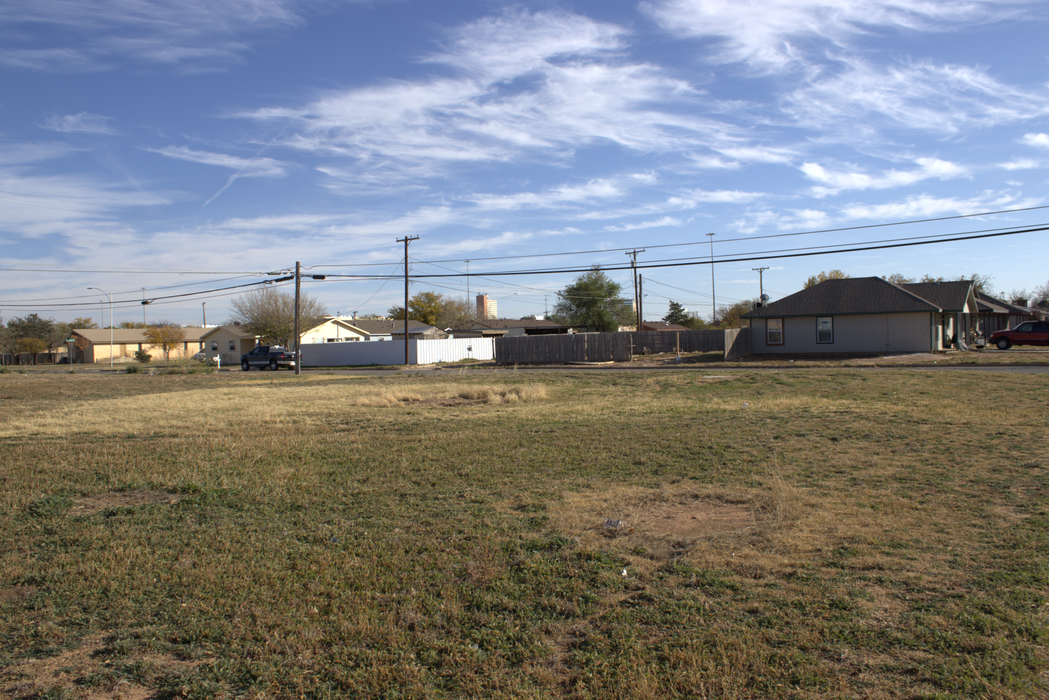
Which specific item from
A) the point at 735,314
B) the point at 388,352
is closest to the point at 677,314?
the point at 735,314

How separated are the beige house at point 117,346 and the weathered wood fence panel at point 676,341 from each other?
60.4 meters

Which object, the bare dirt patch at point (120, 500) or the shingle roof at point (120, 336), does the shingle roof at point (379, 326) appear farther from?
the bare dirt patch at point (120, 500)

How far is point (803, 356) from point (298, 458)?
3294cm

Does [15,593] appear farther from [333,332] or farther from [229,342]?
[229,342]

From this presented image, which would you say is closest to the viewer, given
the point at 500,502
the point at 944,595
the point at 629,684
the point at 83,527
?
the point at 629,684

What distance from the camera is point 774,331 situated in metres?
40.1

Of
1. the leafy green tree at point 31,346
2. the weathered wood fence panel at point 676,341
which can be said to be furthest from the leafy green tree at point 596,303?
the leafy green tree at point 31,346

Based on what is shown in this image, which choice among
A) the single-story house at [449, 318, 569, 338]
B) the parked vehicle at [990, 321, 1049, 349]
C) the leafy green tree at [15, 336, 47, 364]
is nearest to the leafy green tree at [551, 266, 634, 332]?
the single-story house at [449, 318, 569, 338]

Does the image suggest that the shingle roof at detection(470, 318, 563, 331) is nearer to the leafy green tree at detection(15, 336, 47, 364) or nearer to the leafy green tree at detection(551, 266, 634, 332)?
the leafy green tree at detection(551, 266, 634, 332)

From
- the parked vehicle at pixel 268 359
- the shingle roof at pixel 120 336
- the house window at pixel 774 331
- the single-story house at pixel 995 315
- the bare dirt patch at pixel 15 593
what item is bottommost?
the bare dirt patch at pixel 15 593

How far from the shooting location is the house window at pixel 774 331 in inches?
1566

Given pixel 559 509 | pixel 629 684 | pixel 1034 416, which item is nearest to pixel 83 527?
pixel 559 509

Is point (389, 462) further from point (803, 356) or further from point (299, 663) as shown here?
point (803, 356)

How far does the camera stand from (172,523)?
7203 mm
